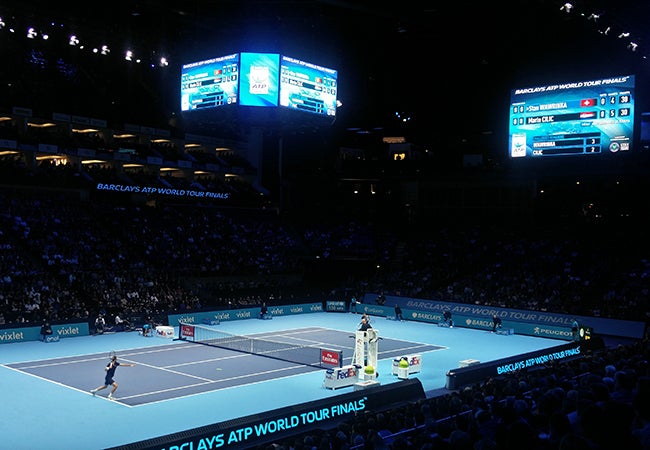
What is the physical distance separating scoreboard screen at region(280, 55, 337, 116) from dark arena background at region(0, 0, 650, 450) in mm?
129

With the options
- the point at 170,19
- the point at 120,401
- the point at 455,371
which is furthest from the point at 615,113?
the point at 120,401

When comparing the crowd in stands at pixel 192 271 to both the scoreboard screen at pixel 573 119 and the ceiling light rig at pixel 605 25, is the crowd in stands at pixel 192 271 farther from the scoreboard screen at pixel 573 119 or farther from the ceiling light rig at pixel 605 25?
the ceiling light rig at pixel 605 25

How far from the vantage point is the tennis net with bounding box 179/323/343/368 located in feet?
85.5

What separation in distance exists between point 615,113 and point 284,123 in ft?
52.1

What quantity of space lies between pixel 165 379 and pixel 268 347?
310 inches

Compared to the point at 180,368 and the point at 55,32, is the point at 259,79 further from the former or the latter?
the point at 55,32

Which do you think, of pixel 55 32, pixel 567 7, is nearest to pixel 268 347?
pixel 567 7

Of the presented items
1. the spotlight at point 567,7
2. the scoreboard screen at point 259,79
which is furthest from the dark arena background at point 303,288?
the spotlight at point 567,7

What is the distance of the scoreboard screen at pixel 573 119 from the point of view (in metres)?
32.0

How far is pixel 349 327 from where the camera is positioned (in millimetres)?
39375

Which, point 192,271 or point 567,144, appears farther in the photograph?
point 192,271

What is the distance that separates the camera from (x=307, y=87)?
2952 cm

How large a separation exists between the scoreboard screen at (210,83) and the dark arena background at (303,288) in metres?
0.13

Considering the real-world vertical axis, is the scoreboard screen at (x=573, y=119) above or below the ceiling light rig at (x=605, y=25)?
below
